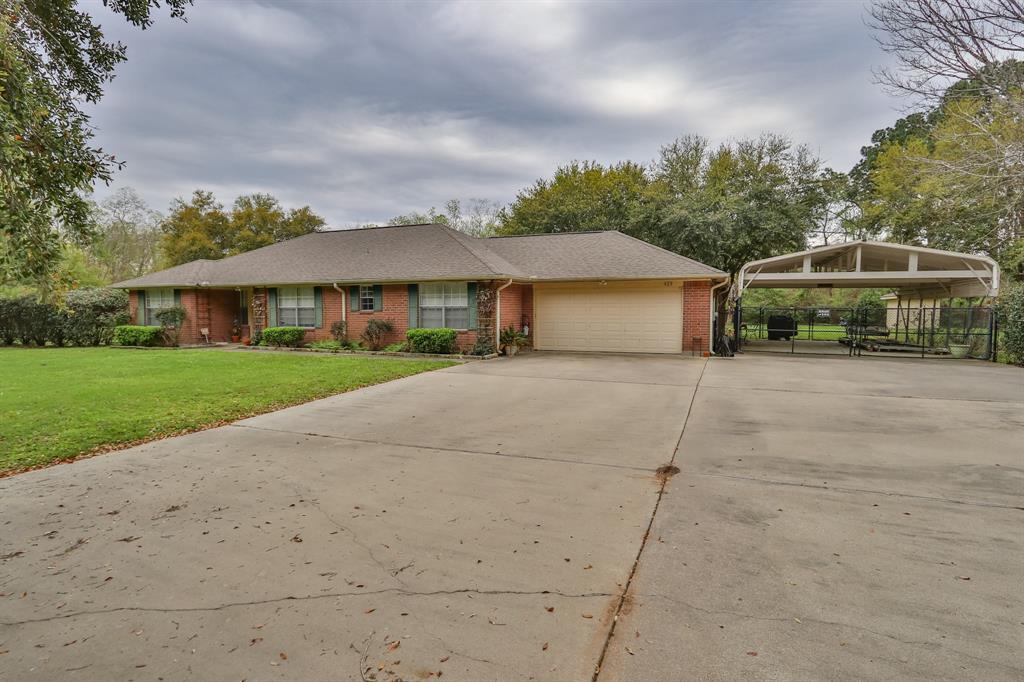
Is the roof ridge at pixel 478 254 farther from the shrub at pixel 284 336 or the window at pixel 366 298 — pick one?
the shrub at pixel 284 336

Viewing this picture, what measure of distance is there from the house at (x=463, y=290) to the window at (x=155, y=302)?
0.04m

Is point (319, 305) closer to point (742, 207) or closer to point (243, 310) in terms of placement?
point (243, 310)

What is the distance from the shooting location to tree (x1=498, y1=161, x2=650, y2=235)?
87.8 ft

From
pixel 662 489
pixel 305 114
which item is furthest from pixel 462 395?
pixel 305 114

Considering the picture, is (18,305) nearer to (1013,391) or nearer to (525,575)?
(525,575)

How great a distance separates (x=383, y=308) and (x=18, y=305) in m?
15.0

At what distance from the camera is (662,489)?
14.7ft

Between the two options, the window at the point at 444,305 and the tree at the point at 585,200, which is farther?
the tree at the point at 585,200

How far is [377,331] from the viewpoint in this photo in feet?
53.8

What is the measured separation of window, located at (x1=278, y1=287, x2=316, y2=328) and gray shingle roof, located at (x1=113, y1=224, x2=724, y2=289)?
65 cm

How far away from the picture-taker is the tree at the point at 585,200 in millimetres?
26766

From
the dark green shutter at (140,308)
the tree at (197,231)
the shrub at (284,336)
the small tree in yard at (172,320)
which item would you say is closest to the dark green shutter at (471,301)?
the shrub at (284,336)

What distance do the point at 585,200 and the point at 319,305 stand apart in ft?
52.3

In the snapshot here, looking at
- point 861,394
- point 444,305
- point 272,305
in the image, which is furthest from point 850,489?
point 272,305
